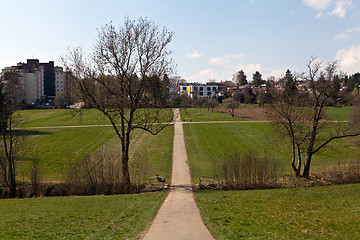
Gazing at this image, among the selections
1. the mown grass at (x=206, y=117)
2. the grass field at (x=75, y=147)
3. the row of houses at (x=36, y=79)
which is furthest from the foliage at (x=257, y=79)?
the grass field at (x=75, y=147)

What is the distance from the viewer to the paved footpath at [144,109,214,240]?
12023 millimetres

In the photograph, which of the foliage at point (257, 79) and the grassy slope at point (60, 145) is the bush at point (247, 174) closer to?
the grassy slope at point (60, 145)

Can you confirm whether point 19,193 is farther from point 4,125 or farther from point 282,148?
point 282,148

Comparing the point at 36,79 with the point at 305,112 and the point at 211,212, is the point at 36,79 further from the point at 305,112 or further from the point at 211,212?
the point at 211,212

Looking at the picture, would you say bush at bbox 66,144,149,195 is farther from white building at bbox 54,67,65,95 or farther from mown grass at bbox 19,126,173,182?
white building at bbox 54,67,65,95

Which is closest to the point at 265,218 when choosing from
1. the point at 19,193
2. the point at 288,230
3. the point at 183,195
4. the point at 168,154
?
the point at 288,230

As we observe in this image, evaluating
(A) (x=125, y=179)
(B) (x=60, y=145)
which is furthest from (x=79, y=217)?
(B) (x=60, y=145)

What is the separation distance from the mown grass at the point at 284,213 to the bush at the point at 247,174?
1895 mm

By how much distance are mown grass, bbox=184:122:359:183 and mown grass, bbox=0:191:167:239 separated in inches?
340

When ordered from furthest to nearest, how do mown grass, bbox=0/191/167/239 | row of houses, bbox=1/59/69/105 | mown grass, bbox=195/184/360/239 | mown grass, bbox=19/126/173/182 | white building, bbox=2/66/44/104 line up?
white building, bbox=2/66/44/104 → row of houses, bbox=1/59/69/105 → mown grass, bbox=19/126/173/182 → mown grass, bbox=0/191/167/239 → mown grass, bbox=195/184/360/239

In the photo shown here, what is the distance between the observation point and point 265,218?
13.9 meters

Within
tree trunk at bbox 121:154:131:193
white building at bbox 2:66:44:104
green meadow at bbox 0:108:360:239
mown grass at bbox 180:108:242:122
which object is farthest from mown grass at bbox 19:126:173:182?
white building at bbox 2:66:44:104

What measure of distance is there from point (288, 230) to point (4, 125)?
23.2 meters

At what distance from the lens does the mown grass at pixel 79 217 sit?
489 inches
